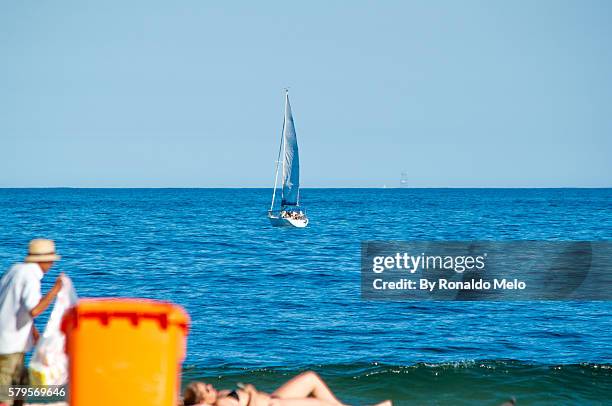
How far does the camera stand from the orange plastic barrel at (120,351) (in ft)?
19.2

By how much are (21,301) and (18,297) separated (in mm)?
46

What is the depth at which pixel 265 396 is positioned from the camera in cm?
808

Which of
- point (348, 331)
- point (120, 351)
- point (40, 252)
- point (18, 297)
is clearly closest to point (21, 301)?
point (18, 297)

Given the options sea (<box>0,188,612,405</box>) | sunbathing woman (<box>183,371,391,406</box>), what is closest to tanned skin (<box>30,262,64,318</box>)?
sunbathing woman (<box>183,371,391,406</box>)

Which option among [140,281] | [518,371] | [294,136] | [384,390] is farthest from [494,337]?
[294,136]

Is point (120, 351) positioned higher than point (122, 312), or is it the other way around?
point (122, 312)

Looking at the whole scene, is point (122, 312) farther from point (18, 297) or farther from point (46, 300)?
point (18, 297)

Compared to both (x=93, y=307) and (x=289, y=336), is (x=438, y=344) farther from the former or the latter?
(x=93, y=307)

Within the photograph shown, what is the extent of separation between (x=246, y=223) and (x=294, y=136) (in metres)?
18.1

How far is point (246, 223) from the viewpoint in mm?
79875

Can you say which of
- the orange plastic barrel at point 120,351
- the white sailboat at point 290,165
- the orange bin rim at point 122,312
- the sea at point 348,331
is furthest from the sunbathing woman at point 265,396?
the white sailboat at point 290,165

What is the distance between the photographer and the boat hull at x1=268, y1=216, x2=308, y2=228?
67.6 m

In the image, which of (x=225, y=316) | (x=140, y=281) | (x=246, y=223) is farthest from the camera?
(x=246, y=223)

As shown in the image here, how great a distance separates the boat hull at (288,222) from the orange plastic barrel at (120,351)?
61.5 meters
